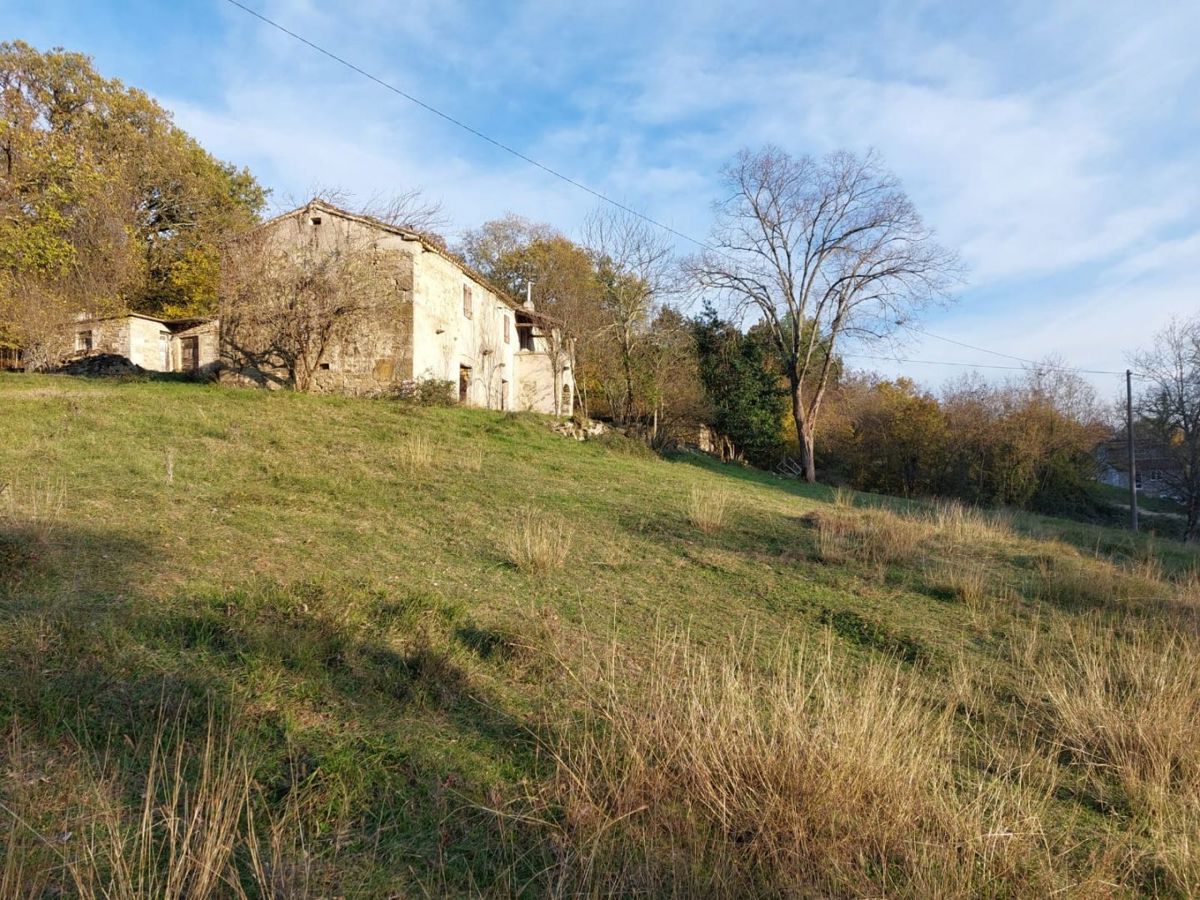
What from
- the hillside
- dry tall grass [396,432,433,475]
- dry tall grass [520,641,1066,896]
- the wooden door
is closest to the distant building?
the hillside

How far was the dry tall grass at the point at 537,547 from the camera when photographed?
678 centimetres

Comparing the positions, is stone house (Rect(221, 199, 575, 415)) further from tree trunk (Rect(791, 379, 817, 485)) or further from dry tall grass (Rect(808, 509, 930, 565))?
tree trunk (Rect(791, 379, 817, 485))

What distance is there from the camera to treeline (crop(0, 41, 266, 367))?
12852 millimetres

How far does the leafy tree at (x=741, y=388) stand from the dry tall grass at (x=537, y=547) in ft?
77.2

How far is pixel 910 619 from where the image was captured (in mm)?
6312

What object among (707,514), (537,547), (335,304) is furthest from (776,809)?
(335,304)

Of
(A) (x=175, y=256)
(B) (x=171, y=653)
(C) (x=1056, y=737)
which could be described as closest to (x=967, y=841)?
(C) (x=1056, y=737)

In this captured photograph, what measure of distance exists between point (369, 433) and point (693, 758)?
12.2 m

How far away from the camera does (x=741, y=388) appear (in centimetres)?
3159

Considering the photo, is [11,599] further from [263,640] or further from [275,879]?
[275,879]

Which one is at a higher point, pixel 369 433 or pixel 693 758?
pixel 369 433

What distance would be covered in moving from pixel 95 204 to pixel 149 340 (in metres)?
10.4

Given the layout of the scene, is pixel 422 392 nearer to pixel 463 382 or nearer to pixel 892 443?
pixel 463 382

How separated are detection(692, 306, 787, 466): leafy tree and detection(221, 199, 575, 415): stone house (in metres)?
14.1
